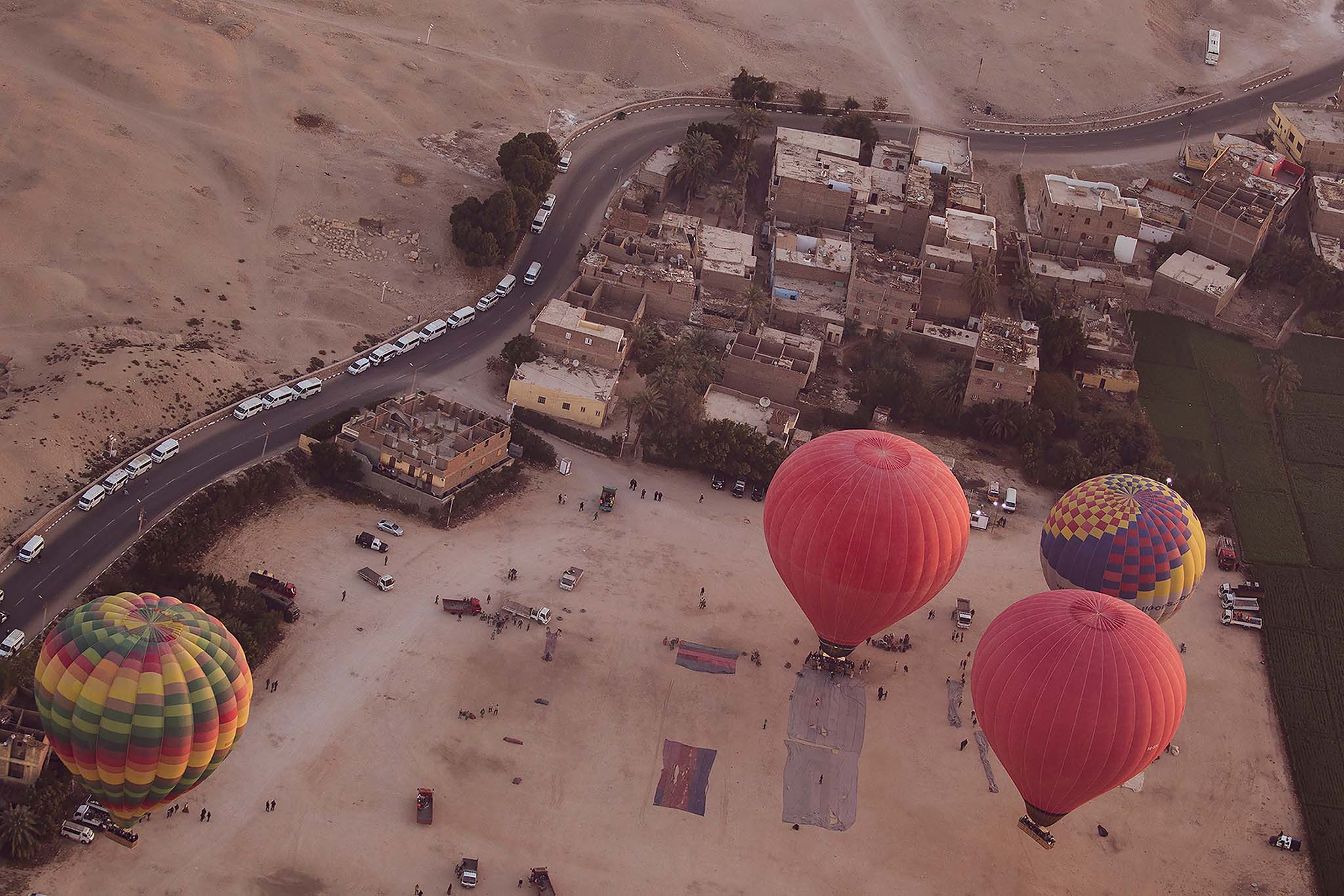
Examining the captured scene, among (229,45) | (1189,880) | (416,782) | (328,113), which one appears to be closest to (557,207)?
(328,113)

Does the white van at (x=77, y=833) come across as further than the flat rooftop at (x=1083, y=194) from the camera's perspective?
No

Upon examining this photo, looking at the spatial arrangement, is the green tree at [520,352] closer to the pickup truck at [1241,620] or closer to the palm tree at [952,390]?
the palm tree at [952,390]

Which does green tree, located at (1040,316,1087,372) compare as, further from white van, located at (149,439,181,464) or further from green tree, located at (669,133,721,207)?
white van, located at (149,439,181,464)

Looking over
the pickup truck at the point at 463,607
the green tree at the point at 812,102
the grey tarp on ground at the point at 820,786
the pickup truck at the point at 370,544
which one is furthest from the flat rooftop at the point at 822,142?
the grey tarp on ground at the point at 820,786

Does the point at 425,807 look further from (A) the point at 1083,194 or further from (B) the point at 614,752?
(A) the point at 1083,194

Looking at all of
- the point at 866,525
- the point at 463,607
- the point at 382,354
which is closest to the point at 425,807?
the point at 463,607

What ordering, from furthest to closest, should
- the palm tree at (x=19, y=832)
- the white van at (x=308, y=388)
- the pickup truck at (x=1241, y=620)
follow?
the white van at (x=308, y=388) → the pickup truck at (x=1241, y=620) → the palm tree at (x=19, y=832)
